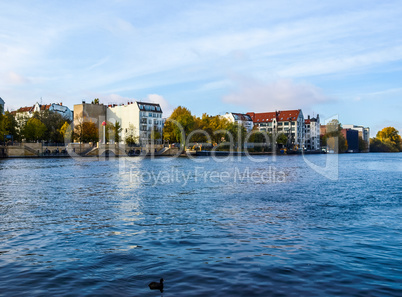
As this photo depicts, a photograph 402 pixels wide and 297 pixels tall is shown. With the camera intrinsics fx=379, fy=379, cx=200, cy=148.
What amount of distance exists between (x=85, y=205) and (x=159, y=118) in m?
140

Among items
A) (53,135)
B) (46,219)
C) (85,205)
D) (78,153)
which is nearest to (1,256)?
(46,219)

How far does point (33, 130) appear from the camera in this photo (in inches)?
4530

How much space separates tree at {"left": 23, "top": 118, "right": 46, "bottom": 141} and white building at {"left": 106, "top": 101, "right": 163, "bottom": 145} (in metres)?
34.1

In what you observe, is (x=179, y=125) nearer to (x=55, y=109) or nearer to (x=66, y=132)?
(x=66, y=132)

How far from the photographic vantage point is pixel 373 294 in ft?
29.5

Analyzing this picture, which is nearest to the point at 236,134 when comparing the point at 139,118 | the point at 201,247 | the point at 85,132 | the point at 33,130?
the point at 139,118

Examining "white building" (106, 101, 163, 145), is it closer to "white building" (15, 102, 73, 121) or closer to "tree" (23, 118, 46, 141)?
"white building" (15, 102, 73, 121)

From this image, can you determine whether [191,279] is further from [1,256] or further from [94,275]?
[1,256]

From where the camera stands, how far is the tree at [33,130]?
11419 centimetres

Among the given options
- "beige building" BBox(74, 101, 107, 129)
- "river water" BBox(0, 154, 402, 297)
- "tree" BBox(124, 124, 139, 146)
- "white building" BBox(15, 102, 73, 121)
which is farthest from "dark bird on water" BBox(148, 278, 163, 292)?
"white building" BBox(15, 102, 73, 121)

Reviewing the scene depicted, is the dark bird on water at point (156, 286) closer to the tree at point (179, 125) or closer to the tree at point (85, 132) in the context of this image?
the tree at point (85, 132)

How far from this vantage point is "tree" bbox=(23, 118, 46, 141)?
114188mm

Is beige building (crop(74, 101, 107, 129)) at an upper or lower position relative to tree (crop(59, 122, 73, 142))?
upper

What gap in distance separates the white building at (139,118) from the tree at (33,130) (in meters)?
34.1
